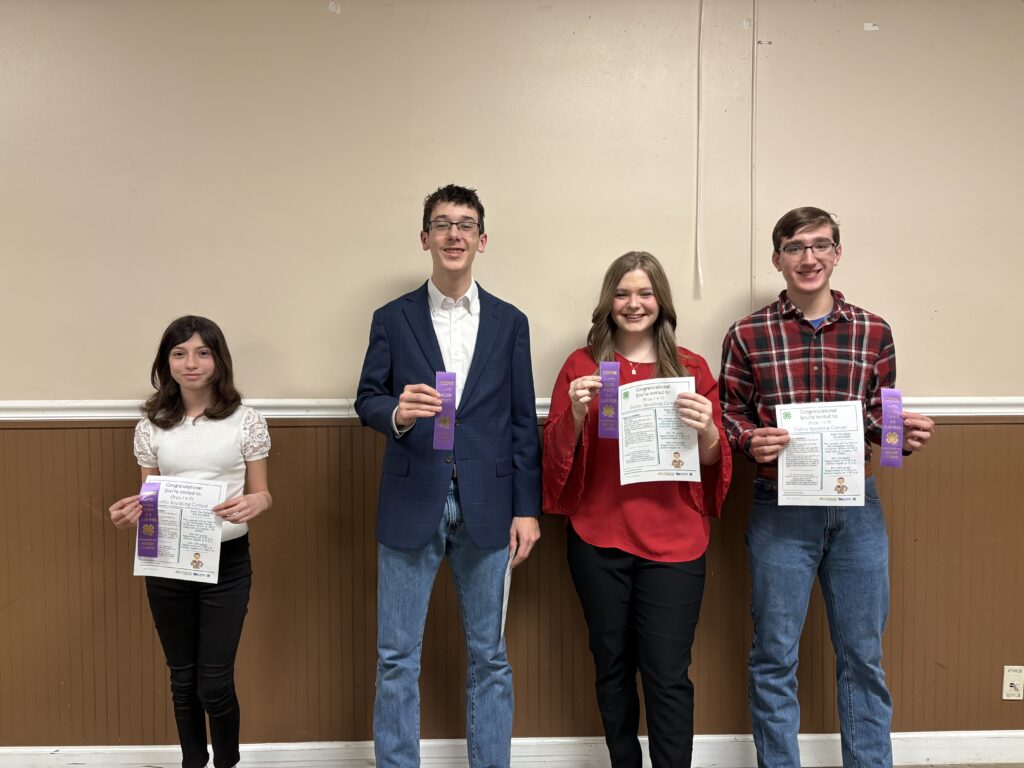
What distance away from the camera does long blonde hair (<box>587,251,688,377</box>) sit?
1851mm

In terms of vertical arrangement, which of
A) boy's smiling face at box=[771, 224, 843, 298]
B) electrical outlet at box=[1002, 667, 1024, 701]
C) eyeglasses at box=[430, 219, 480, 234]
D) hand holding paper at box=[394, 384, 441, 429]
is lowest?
electrical outlet at box=[1002, 667, 1024, 701]

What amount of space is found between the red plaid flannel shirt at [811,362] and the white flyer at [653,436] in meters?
0.25

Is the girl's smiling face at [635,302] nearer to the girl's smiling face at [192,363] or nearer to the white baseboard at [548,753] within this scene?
the girl's smiling face at [192,363]

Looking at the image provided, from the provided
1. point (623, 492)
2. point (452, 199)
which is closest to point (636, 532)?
point (623, 492)

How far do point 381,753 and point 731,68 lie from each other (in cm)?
260

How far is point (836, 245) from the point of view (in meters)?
1.90

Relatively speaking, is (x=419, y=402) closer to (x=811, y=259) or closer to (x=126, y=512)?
(x=126, y=512)

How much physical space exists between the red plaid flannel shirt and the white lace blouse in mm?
1486

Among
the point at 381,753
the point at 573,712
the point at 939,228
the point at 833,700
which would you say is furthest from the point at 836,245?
the point at 381,753

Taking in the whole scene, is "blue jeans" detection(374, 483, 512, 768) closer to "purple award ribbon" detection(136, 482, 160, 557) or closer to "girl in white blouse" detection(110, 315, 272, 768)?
"girl in white blouse" detection(110, 315, 272, 768)

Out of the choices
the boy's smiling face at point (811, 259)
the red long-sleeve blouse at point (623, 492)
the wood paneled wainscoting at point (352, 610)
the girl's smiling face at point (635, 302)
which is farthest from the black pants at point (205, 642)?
the boy's smiling face at point (811, 259)

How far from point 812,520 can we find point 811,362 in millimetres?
477

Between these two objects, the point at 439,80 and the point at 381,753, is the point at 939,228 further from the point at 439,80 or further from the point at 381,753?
the point at 381,753

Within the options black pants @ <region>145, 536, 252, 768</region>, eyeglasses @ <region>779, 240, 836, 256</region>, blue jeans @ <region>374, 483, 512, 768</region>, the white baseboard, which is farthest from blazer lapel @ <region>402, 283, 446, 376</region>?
the white baseboard
